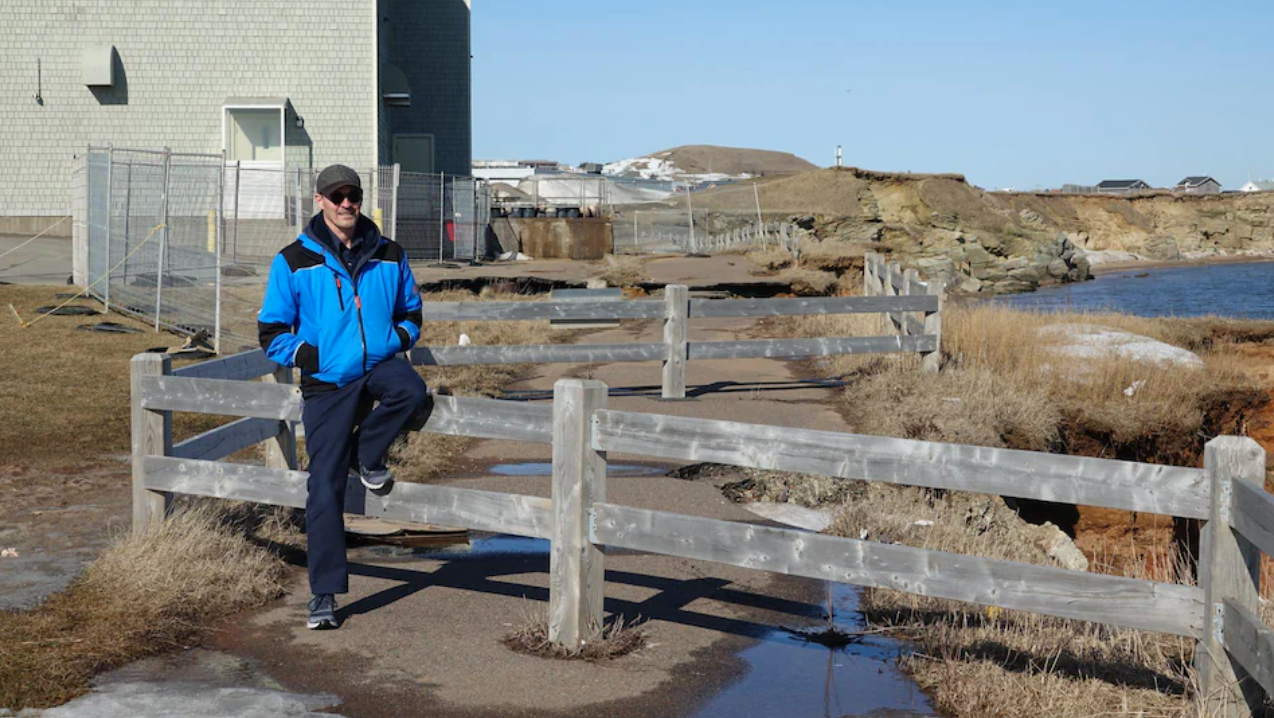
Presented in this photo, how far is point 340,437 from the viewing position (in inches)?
238

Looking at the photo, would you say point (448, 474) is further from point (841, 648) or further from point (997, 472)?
point (997, 472)

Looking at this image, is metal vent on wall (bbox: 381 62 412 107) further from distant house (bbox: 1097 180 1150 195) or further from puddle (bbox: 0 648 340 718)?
distant house (bbox: 1097 180 1150 195)

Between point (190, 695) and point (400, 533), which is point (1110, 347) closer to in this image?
point (400, 533)

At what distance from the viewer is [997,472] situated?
16.5 feet

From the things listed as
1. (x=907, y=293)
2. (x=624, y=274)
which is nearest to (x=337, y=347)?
(x=907, y=293)

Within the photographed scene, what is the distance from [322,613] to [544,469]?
4198mm

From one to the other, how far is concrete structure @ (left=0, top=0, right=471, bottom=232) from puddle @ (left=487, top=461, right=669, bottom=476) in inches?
932

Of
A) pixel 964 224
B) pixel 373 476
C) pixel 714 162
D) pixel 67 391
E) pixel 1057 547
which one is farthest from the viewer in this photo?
pixel 714 162

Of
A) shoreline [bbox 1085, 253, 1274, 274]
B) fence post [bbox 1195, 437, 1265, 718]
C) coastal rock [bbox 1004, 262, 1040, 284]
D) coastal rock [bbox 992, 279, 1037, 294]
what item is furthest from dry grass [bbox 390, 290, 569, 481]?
shoreline [bbox 1085, 253, 1274, 274]

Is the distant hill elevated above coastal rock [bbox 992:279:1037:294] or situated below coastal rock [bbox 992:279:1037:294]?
above

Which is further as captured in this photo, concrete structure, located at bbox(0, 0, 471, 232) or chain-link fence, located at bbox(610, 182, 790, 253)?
chain-link fence, located at bbox(610, 182, 790, 253)

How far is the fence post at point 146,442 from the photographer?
22.6 feet

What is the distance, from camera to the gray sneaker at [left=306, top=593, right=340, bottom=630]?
6.18m

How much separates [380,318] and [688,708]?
2184mm
